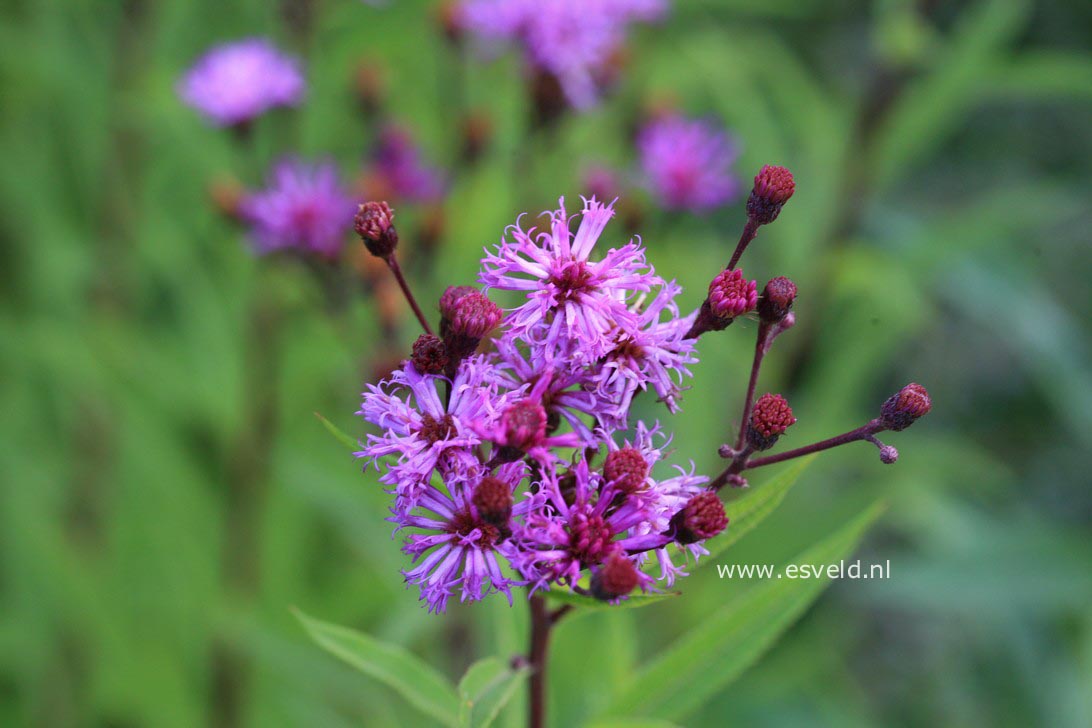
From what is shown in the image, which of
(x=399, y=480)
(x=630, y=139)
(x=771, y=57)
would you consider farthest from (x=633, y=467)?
(x=771, y=57)

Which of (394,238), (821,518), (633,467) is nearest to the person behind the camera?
(633,467)

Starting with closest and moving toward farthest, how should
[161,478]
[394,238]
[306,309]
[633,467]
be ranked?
[633,467] < [394,238] < [306,309] < [161,478]

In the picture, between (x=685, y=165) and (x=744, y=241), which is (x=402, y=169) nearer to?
(x=685, y=165)

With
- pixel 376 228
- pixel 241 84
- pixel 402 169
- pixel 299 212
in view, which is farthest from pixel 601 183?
pixel 376 228

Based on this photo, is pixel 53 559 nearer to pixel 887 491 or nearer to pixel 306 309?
pixel 306 309

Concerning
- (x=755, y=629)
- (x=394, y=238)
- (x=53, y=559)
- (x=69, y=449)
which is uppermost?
(x=69, y=449)
